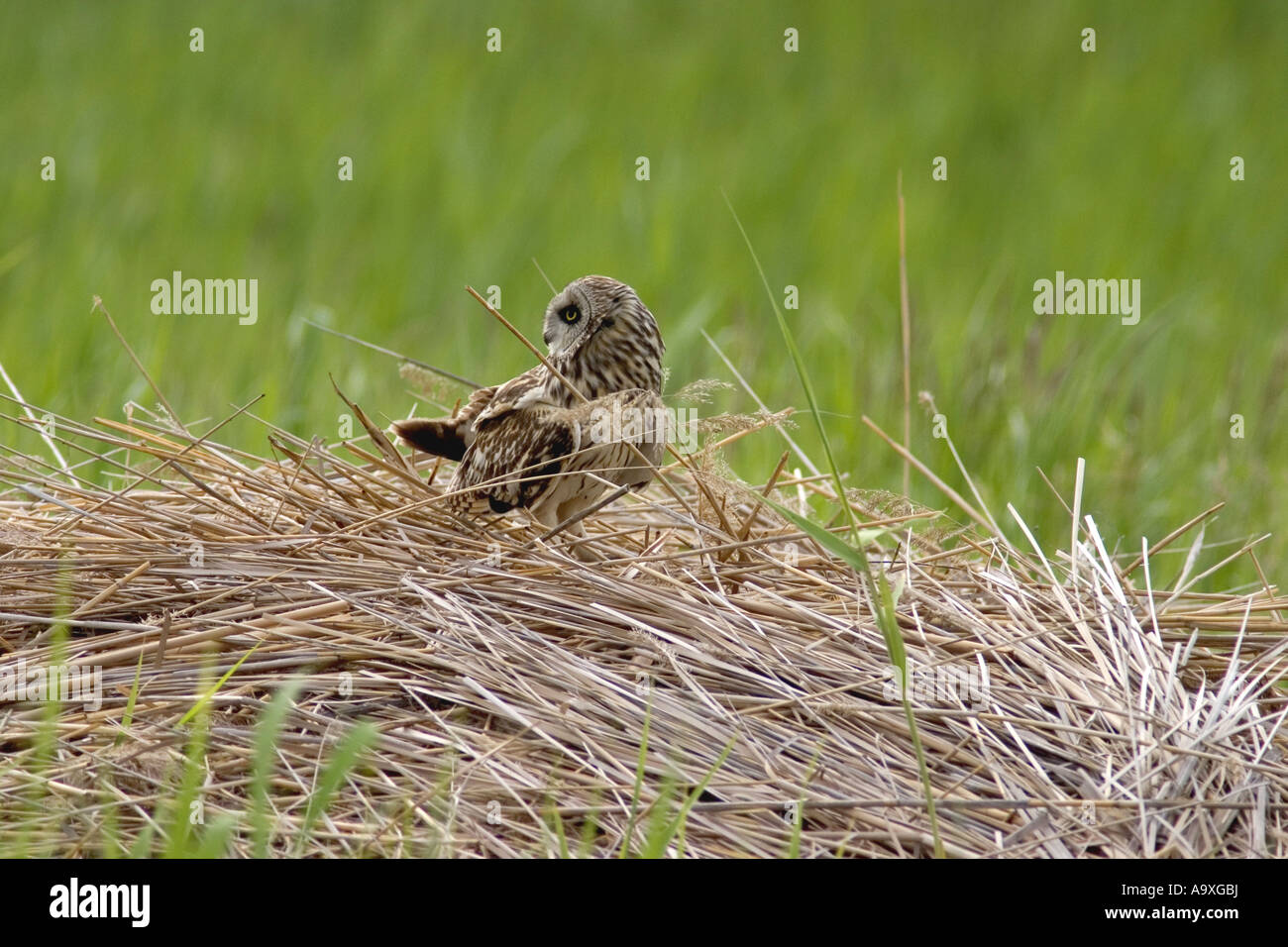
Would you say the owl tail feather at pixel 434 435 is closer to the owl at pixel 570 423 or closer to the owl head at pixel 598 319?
the owl at pixel 570 423

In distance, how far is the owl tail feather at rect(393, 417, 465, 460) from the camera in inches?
153

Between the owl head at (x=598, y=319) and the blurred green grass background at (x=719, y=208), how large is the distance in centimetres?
125

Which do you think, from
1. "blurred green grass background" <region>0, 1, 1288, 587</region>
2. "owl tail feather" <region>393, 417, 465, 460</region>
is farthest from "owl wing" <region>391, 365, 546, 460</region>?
"blurred green grass background" <region>0, 1, 1288, 587</region>

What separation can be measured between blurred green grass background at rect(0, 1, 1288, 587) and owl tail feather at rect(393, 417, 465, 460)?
3.93 ft

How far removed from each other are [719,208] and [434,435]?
5931mm

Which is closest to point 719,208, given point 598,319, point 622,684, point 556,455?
point 598,319

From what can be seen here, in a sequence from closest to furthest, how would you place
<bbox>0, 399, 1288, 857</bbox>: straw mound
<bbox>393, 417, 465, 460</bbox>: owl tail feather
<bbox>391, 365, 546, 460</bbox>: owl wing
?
<bbox>0, 399, 1288, 857</bbox>: straw mound, <bbox>391, 365, 546, 460</bbox>: owl wing, <bbox>393, 417, 465, 460</bbox>: owl tail feather

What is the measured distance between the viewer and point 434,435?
3.94 metres

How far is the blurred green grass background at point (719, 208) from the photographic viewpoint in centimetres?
605

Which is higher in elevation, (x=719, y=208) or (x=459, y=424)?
(x=719, y=208)

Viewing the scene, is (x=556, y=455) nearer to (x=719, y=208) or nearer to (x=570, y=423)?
(x=570, y=423)

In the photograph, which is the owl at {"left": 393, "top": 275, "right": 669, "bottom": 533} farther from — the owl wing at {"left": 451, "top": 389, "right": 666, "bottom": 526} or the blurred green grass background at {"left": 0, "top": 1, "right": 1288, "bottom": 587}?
the blurred green grass background at {"left": 0, "top": 1, "right": 1288, "bottom": 587}

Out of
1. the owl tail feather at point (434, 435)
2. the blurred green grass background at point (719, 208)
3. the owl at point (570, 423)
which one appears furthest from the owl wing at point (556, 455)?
the blurred green grass background at point (719, 208)
